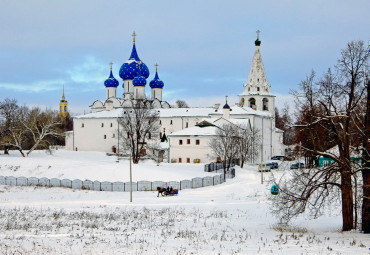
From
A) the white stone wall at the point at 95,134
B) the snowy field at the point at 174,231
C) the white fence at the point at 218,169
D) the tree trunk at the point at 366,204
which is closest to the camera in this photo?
the snowy field at the point at 174,231

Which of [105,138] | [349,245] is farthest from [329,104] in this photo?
[105,138]

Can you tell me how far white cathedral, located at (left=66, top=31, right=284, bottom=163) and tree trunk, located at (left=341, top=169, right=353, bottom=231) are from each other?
43.8 m

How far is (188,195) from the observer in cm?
3531

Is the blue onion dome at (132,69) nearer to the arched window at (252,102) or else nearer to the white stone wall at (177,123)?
the white stone wall at (177,123)

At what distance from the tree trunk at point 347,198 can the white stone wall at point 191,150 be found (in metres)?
43.2

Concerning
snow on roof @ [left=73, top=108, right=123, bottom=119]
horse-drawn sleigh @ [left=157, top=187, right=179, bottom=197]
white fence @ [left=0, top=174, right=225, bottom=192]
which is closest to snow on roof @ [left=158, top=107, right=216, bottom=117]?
snow on roof @ [left=73, top=108, right=123, bottom=119]

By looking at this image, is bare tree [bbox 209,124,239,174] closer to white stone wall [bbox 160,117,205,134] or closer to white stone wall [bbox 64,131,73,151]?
white stone wall [bbox 160,117,205,134]

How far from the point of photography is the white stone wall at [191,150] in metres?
62.2

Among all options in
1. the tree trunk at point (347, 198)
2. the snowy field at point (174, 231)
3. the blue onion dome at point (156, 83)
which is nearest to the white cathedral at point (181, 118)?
the blue onion dome at point (156, 83)

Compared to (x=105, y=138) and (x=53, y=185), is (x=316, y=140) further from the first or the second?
(x=105, y=138)

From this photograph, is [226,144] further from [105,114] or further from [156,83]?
[156,83]

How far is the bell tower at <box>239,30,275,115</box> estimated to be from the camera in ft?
249

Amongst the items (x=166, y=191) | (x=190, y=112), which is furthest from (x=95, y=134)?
(x=166, y=191)

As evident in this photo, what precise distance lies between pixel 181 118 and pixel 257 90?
13203mm
